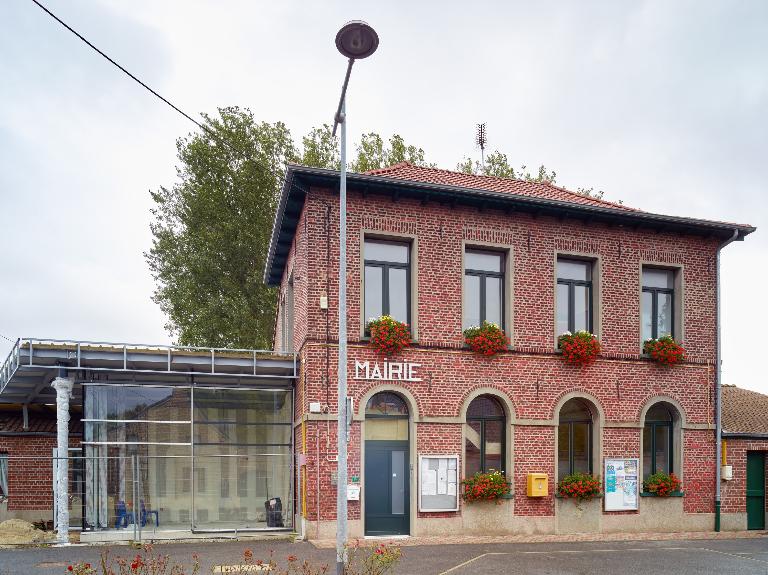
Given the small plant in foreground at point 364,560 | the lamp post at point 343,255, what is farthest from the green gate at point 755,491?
the lamp post at point 343,255

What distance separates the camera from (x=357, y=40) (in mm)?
10352

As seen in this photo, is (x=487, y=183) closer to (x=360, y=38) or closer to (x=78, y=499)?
(x=360, y=38)

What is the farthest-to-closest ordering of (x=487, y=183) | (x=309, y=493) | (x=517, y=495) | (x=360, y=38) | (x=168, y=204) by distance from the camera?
(x=168, y=204), (x=487, y=183), (x=517, y=495), (x=309, y=493), (x=360, y=38)

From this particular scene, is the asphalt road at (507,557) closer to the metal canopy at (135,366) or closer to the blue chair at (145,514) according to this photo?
the blue chair at (145,514)

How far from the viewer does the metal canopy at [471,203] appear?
1599 centimetres

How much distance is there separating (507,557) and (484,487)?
258 centimetres

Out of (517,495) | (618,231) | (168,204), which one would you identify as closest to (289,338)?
(517,495)

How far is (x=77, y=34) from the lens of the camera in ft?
36.1

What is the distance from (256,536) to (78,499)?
418cm

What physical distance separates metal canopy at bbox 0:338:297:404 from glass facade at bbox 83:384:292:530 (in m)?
0.27

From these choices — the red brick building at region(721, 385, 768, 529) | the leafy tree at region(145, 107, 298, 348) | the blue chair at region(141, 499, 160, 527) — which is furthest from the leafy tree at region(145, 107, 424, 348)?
the red brick building at region(721, 385, 768, 529)

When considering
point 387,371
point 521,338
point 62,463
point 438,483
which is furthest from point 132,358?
point 521,338

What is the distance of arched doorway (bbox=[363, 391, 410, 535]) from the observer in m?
16.0

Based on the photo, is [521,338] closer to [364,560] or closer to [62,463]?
[364,560]
